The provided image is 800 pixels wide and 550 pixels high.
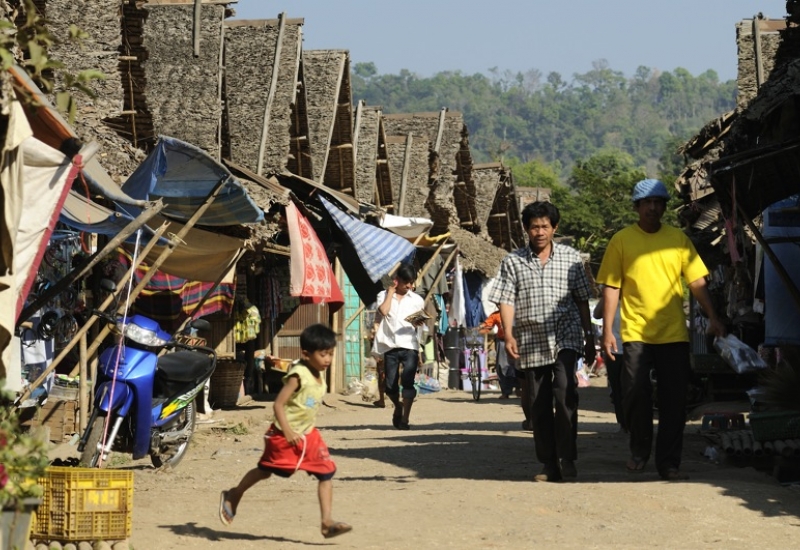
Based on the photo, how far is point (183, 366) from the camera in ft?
33.3

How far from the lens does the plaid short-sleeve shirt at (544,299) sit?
30.5 feet

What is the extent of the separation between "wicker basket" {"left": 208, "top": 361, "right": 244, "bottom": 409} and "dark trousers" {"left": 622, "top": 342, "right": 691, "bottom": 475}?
9.21 metres

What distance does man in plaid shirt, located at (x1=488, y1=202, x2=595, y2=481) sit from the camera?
9.26m

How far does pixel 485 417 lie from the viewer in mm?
17453

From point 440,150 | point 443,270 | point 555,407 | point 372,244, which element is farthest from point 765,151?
point 440,150

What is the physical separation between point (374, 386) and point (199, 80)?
744 centimetres

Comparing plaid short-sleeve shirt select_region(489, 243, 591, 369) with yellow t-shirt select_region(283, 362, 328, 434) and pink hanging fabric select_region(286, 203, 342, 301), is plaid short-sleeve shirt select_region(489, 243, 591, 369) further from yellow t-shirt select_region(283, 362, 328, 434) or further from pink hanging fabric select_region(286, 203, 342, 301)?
pink hanging fabric select_region(286, 203, 342, 301)

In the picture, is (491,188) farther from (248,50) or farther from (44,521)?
(44,521)

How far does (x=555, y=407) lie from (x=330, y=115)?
1450 cm

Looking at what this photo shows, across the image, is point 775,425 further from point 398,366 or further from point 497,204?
point 497,204

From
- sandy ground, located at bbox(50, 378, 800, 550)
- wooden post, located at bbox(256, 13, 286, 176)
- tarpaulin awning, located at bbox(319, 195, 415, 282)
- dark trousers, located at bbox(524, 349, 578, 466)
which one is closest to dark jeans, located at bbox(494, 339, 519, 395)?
tarpaulin awning, located at bbox(319, 195, 415, 282)

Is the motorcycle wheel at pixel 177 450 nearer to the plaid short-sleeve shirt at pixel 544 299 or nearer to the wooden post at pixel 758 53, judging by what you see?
the plaid short-sleeve shirt at pixel 544 299

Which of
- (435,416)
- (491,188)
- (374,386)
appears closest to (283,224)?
(435,416)

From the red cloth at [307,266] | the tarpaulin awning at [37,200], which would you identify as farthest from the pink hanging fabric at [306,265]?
the tarpaulin awning at [37,200]
